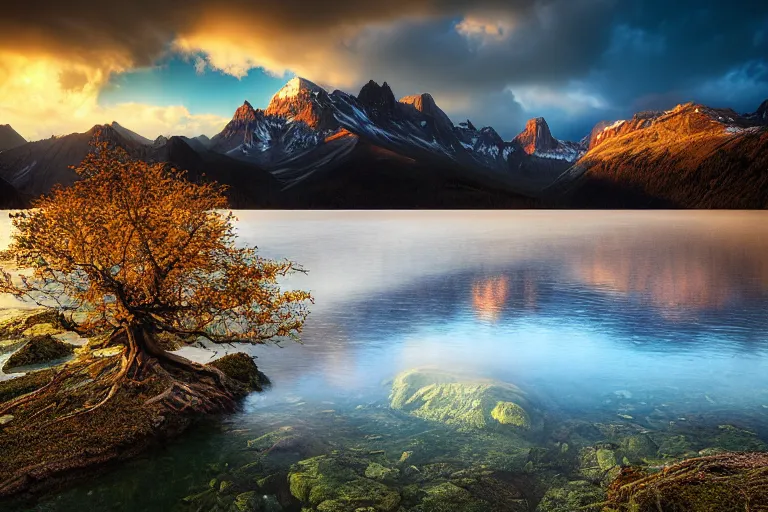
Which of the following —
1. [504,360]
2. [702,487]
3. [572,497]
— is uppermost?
[702,487]

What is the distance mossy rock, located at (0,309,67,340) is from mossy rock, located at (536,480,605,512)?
2899 cm

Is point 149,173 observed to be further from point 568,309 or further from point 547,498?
point 568,309

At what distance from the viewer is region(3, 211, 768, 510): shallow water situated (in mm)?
18936

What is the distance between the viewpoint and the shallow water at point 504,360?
18.9m

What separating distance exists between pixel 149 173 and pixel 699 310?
151 ft

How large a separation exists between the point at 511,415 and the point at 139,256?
1702 centimetres

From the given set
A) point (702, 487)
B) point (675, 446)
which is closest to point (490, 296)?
point (675, 446)

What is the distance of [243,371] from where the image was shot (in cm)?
2555

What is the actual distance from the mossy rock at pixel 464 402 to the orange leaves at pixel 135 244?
7.70m

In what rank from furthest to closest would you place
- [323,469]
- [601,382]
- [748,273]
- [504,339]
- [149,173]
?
[748,273], [504,339], [601,382], [149,173], [323,469]

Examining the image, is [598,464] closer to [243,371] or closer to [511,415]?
[511,415]

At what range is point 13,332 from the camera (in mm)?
32656

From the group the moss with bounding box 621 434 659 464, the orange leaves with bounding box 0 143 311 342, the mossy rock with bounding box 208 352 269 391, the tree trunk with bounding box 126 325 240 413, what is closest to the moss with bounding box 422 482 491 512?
the moss with bounding box 621 434 659 464

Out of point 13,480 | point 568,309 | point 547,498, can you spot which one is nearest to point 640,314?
point 568,309
